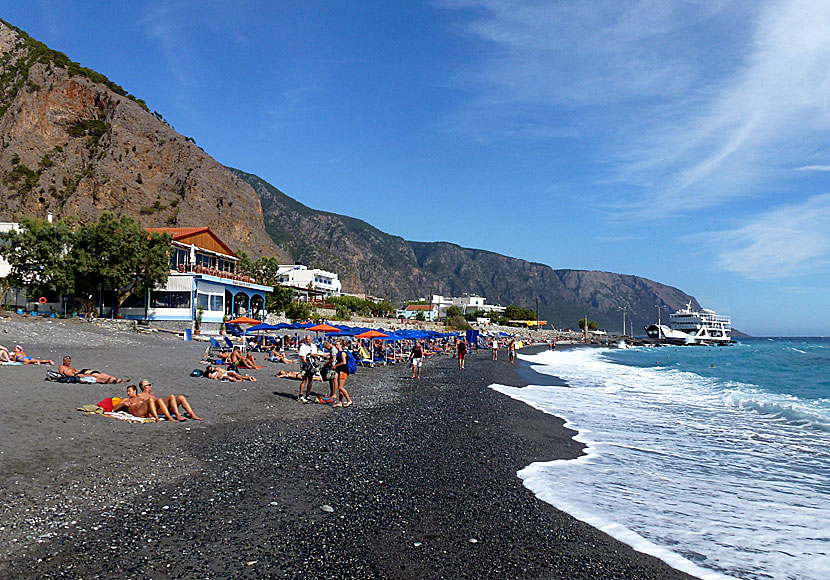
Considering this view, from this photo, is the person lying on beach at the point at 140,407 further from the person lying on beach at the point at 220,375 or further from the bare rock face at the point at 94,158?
the bare rock face at the point at 94,158

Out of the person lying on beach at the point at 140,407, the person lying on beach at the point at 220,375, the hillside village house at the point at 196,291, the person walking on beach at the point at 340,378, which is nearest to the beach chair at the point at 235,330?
the hillside village house at the point at 196,291

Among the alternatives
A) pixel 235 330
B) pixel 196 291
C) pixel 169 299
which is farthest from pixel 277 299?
pixel 235 330

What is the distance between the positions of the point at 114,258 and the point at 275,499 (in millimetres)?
30324

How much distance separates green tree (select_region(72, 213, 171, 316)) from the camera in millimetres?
30828

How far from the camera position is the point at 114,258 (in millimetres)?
31141

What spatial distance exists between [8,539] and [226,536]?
1.65 metres

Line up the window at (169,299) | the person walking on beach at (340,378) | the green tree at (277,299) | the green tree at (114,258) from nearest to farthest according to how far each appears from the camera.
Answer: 1. the person walking on beach at (340,378)
2. the green tree at (114,258)
3. the window at (169,299)
4. the green tree at (277,299)

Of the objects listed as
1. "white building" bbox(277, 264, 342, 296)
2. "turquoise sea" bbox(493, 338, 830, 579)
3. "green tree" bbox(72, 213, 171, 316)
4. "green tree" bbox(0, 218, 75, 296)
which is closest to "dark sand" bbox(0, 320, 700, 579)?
"turquoise sea" bbox(493, 338, 830, 579)

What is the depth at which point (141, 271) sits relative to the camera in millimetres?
32531

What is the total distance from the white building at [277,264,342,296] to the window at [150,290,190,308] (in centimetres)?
4228

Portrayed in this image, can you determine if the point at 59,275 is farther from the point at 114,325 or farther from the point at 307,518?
the point at 307,518

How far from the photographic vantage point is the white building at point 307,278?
3172 inches

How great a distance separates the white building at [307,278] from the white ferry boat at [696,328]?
86445mm

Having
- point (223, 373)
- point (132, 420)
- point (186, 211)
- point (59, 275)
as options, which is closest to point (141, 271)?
point (59, 275)
